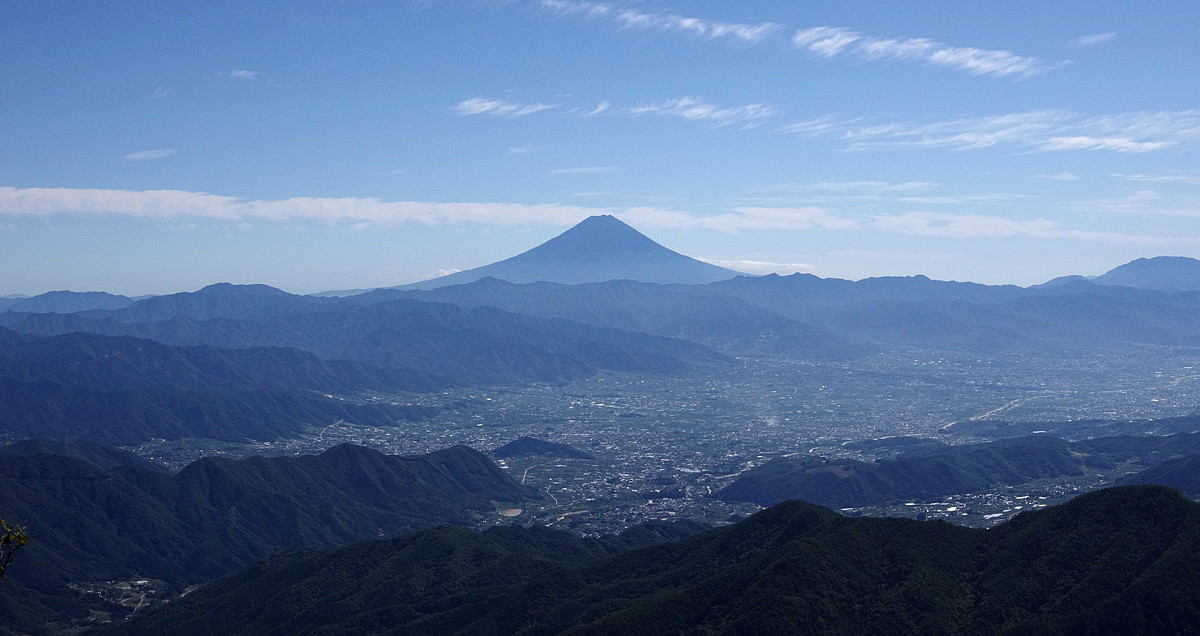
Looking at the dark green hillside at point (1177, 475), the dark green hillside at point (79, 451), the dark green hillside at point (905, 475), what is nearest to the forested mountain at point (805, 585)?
the dark green hillside at point (905, 475)

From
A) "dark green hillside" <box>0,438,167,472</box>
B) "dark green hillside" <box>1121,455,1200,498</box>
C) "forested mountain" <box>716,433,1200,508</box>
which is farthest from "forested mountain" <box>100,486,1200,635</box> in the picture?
"dark green hillside" <box>0,438,167,472</box>

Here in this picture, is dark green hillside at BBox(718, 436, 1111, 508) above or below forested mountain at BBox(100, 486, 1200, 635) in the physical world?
below

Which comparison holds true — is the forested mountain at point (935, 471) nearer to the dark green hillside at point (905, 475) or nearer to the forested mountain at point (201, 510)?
the dark green hillside at point (905, 475)

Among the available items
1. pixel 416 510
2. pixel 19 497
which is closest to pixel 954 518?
pixel 416 510

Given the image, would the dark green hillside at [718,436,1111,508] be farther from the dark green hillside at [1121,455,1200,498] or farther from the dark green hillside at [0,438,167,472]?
the dark green hillside at [0,438,167,472]

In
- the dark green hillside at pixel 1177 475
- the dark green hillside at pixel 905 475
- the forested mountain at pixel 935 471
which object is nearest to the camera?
the dark green hillside at pixel 1177 475
